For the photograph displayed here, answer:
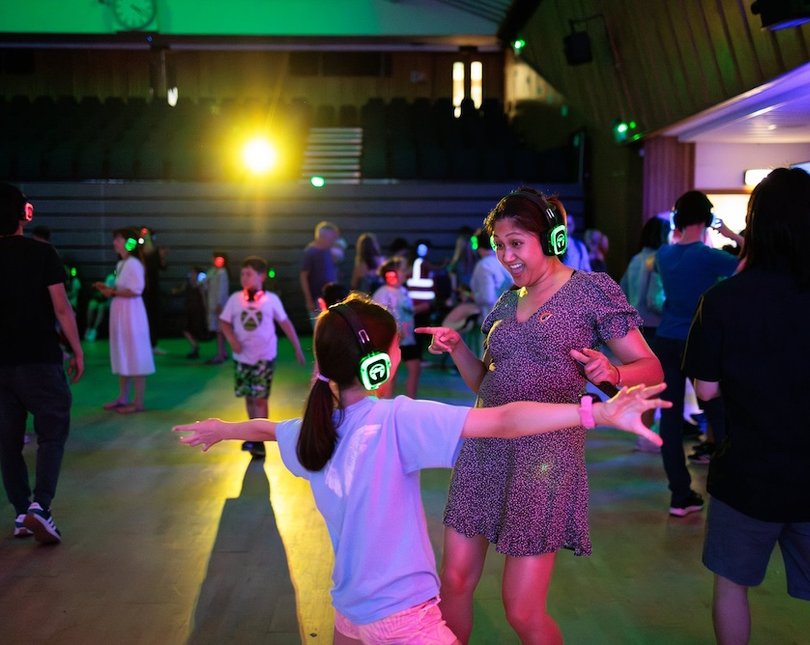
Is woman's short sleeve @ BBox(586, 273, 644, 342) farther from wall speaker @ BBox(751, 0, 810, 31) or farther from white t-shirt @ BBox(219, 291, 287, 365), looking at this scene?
white t-shirt @ BBox(219, 291, 287, 365)

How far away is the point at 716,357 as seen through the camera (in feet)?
7.55

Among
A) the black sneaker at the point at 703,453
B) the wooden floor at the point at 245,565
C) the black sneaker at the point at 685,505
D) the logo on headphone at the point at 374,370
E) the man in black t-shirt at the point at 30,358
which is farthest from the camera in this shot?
the black sneaker at the point at 703,453

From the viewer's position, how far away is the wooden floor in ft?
10.5

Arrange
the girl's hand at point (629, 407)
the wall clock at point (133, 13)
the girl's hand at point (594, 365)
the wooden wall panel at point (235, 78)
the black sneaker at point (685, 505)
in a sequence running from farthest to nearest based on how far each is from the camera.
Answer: the wooden wall panel at point (235, 78) < the wall clock at point (133, 13) < the black sneaker at point (685, 505) < the girl's hand at point (594, 365) < the girl's hand at point (629, 407)

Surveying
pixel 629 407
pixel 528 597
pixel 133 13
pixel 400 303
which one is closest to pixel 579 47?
pixel 400 303

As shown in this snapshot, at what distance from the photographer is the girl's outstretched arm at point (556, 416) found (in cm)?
170

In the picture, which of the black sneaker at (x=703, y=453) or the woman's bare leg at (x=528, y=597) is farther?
the black sneaker at (x=703, y=453)

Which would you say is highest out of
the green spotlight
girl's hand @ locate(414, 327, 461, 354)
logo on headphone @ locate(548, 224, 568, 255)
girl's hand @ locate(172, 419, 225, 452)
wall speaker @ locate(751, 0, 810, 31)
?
wall speaker @ locate(751, 0, 810, 31)

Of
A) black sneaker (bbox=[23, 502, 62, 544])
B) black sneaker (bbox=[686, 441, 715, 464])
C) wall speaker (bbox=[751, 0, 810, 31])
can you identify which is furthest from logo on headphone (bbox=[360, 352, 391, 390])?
black sneaker (bbox=[686, 441, 715, 464])

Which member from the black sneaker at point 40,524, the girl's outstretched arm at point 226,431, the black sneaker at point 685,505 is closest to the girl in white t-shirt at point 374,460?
the girl's outstretched arm at point 226,431

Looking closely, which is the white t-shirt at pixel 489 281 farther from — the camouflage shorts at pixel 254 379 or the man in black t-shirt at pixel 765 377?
the man in black t-shirt at pixel 765 377

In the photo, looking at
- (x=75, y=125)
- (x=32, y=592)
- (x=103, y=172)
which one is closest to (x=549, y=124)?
(x=103, y=172)

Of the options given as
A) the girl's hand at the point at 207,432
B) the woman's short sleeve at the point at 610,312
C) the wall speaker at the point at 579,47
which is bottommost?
the girl's hand at the point at 207,432

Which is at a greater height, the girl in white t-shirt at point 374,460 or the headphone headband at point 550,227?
the headphone headband at point 550,227
